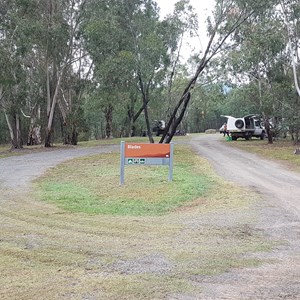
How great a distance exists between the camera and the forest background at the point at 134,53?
25500mm

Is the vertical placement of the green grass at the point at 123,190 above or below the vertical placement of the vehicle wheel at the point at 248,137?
below

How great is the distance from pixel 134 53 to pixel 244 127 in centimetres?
1752

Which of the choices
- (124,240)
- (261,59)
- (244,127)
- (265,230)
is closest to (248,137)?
(244,127)

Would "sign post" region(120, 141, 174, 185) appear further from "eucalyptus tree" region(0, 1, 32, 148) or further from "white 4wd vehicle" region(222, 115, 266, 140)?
"white 4wd vehicle" region(222, 115, 266, 140)

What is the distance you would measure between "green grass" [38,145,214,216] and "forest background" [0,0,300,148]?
12.7 meters

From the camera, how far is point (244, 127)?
4053 centimetres

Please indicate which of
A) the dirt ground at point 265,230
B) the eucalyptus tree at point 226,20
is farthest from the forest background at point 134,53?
the dirt ground at point 265,230

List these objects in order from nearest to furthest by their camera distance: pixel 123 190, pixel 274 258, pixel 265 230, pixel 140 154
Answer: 1. pixel 274 258
2. pixel 265 230
3. pixel 123 190
4. pixel 140 154

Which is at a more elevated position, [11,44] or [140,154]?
[11,44]

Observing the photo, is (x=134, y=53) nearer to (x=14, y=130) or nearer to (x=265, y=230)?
(x=14, y=130)

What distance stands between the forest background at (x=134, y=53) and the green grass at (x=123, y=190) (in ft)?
41.6

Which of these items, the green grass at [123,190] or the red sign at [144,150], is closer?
the green grass at [123,190]

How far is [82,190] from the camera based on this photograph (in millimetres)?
10969

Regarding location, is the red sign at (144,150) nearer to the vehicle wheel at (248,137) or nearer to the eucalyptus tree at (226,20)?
the eucalyptus tree at (226,20)
